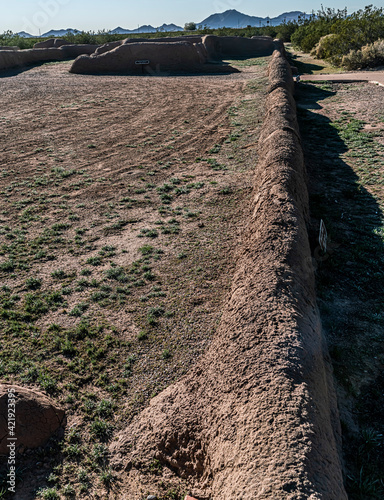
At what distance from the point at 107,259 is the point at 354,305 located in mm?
3799

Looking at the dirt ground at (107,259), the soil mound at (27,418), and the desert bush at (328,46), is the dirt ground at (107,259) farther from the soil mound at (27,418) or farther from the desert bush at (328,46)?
the desert bush at (328,46)

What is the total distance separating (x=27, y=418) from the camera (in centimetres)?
402

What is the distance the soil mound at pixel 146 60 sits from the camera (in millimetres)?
24500

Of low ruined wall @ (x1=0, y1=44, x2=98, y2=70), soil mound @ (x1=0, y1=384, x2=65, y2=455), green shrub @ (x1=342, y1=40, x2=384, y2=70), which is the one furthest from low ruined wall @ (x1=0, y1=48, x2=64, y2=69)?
soil mound @ (x1=0, y1=384, x2=65, y2=455)

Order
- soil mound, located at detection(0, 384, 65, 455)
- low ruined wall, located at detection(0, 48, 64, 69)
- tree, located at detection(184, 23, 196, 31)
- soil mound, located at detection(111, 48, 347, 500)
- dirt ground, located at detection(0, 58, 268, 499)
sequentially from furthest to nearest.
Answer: tree, located at detection(184, 23, 196, 31) → low ruined wall, located at detection(0, 48, 64, 69) → dirt ground, located at detection(0, 58, 268, 499) → soil mound, located at detection(0, 384, 65, 455) → soil mound, located at detection(111, 48, 347, 500)

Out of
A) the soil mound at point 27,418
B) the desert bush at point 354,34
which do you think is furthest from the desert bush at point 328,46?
the soil mound at point 27,418

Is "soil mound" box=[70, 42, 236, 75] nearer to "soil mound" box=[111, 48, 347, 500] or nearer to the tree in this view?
"soil mound" box=[111, 48, 347, 500]

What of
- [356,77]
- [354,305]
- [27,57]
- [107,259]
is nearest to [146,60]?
[27,57]

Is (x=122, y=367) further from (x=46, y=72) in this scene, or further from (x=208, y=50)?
(x=208, y=50)

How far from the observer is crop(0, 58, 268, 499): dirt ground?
4.43m

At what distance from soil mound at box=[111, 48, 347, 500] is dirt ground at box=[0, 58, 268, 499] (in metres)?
0.28

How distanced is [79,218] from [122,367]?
4.18 metres

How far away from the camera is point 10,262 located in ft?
22.1

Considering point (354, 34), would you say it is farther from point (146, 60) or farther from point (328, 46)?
point (146, 60)
